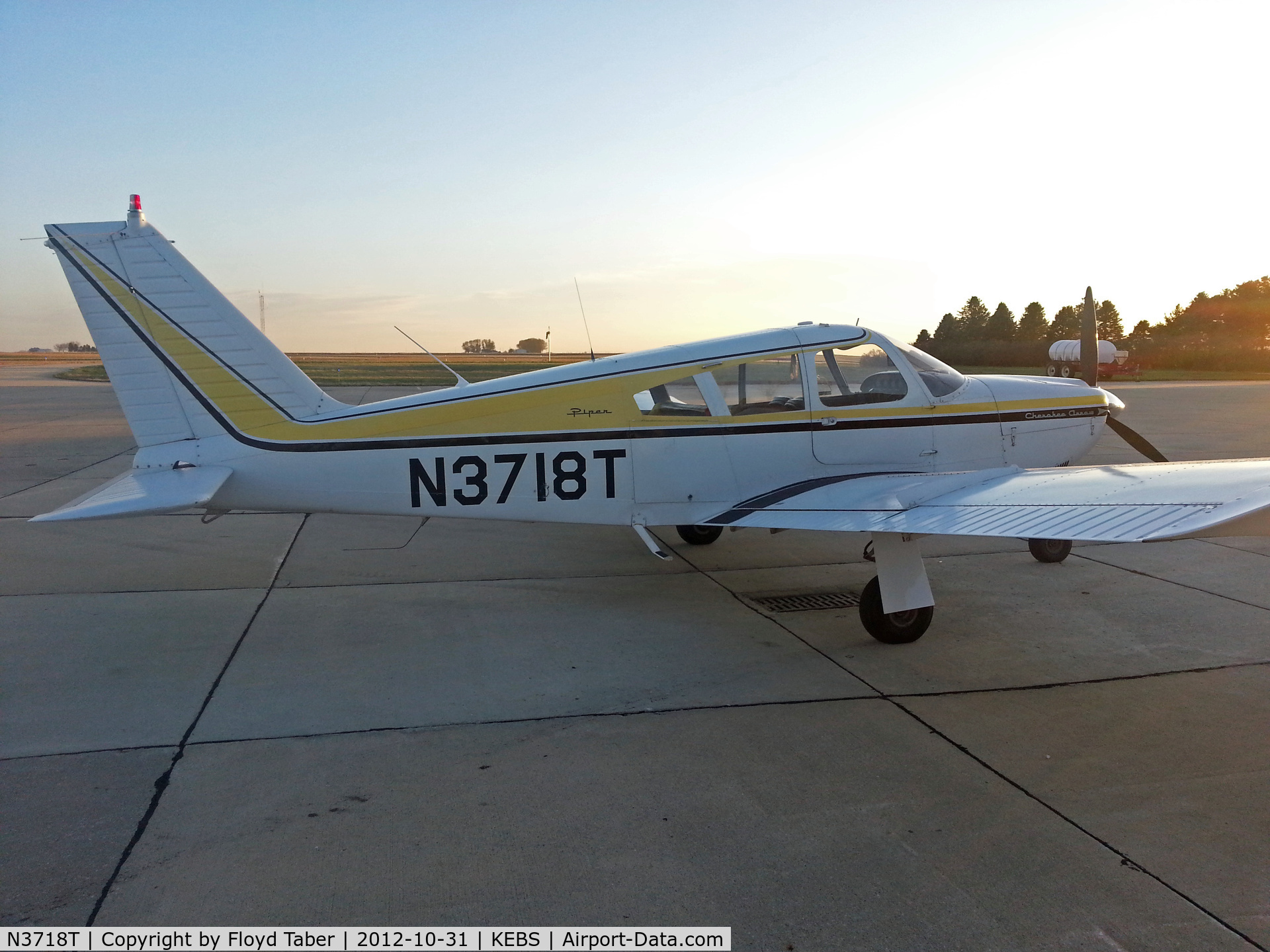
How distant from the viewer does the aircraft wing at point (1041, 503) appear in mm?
4164

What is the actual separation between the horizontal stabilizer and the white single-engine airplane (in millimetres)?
19

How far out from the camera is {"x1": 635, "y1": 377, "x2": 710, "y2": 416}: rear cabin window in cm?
722

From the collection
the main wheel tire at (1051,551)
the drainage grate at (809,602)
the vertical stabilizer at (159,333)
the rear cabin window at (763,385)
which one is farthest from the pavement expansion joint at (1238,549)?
the vertical stabilizer at (159,333)

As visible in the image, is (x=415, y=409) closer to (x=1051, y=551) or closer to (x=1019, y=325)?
(x=1051, y=551)

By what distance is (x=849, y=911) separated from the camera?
129 inches

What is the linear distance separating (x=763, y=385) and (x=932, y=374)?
5.40ft

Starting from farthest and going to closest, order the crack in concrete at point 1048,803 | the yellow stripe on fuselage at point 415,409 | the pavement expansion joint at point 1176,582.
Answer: the pavement expansion joint at point 1176,582 → the yellow stripe on fuselage at point 415,409 → the crack in concrete at point 1048,803

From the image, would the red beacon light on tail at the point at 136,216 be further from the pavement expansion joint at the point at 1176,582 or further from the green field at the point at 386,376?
the green field at the point at 386,376

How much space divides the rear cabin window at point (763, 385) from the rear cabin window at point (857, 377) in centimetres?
21

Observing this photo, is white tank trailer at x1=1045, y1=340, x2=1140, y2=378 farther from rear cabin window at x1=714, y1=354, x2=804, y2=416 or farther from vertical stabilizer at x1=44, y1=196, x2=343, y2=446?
vertical stabilizer at x1=44, y1=196, x2=343, y2=446

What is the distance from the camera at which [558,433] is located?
7.04m

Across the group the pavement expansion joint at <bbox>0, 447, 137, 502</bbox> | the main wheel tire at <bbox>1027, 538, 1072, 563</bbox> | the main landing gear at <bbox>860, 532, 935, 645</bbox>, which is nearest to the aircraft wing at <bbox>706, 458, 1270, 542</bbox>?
the main landing gear at <bbox>860, 532, 935, 645</bbox>

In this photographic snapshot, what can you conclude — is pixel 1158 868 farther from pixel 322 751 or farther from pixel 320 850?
pixel 322 751

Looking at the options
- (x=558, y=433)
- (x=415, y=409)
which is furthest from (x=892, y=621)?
(x=415, y=409)
